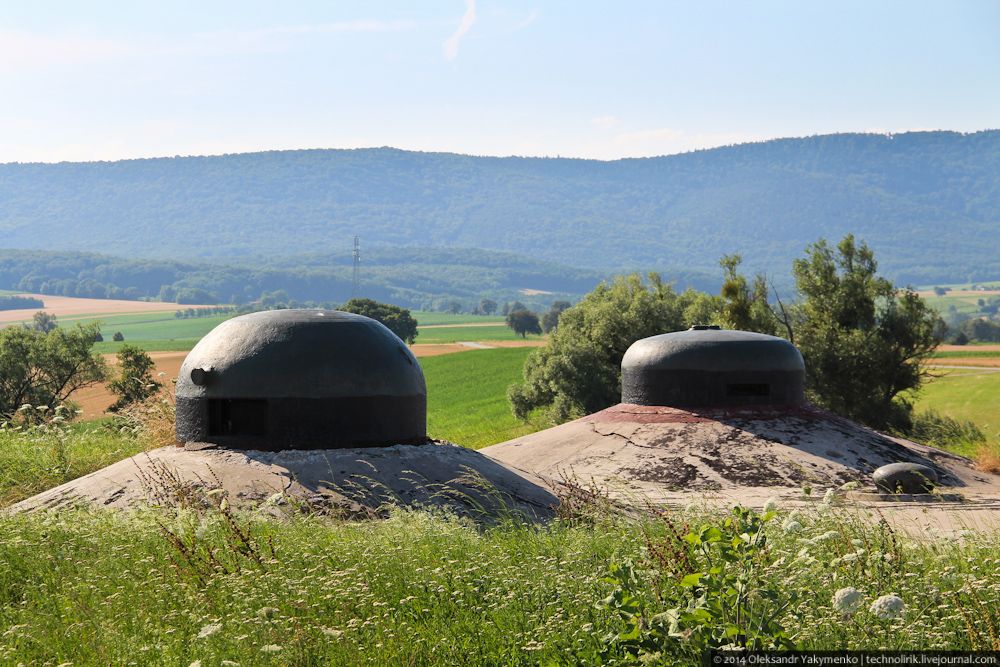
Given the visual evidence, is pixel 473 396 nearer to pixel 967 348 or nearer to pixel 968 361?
pixel 968 361

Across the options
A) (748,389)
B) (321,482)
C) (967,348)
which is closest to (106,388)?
(748,389)

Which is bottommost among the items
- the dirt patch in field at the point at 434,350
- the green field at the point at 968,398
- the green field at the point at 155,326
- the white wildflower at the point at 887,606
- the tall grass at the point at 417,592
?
the green field at the point at 155,326

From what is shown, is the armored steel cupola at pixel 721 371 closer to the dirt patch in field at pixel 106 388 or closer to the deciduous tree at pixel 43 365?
the dirt patch in field at pixel 106 388

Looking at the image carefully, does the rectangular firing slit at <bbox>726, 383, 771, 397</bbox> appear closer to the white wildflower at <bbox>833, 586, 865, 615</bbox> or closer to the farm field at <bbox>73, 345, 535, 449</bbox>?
the farm field at <bbox>73, 345, 535, 449</bbox>

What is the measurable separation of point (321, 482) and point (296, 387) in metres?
1.39

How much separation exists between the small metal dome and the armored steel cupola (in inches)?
298

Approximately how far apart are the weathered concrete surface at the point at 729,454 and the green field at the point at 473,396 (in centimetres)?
796

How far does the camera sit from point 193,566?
25.7 ft

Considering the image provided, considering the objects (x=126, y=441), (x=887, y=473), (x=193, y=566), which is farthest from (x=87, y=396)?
(x=193, y=566)

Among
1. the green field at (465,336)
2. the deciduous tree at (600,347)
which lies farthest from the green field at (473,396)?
the green field at (465,336)

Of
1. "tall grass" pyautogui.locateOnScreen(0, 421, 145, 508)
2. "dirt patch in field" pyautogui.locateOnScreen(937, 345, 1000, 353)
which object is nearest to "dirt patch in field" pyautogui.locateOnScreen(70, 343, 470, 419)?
"tall grass" pyautogui.locateOnScreen(0, 421, 145, 508)

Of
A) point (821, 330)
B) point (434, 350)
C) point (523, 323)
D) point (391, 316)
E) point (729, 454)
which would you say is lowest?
point (523, 323)

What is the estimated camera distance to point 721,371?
19.5 metres

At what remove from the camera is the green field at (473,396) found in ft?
111
